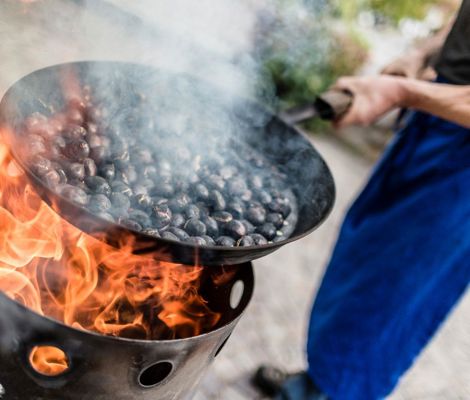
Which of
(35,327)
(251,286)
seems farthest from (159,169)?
(35,327)

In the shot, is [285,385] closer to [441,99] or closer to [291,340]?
[291,340]

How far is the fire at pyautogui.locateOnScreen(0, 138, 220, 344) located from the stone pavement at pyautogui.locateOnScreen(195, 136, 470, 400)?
97cm

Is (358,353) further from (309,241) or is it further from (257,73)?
(309,241)

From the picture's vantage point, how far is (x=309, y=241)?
4535 millimetres

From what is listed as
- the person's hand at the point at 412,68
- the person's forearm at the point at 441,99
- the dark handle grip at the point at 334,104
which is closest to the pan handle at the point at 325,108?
the dark handle grip at the point at 334,104

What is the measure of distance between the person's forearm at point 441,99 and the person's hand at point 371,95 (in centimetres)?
3

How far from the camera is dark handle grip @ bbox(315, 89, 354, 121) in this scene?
2078 millimetres

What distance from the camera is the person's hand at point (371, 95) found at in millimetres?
2117

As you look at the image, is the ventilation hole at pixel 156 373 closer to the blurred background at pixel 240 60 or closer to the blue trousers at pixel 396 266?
the blurred background at pixel 240 60

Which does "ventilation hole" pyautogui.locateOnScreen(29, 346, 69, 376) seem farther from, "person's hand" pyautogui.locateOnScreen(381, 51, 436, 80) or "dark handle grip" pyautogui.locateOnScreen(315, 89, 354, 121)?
"person's hand" pyautogui.locateOnScreen(381, 51, 436, 80)

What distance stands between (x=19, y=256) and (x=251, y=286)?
33.6 inches

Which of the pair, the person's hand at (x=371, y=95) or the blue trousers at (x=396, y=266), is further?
the blue trousers at (x=396, y=266)

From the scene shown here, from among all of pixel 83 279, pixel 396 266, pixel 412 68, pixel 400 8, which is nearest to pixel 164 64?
pixel 412 68

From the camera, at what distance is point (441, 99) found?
6.64 feet
